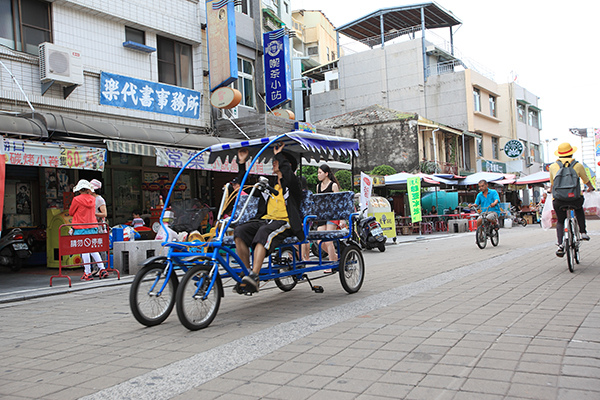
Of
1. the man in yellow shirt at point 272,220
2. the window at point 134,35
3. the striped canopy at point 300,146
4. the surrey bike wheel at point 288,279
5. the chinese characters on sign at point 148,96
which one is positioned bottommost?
the surrey bike wheel at point 288,279

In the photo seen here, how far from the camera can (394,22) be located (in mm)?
39500

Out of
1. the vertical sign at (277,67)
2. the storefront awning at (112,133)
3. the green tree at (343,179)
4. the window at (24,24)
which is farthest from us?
the green tree at (343,179)

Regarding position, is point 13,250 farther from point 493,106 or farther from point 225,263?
point 493,106

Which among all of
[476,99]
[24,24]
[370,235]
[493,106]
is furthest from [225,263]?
[493,106]

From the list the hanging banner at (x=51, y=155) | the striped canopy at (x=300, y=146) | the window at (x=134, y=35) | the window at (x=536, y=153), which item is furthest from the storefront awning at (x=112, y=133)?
the window at (x=536, y=153)

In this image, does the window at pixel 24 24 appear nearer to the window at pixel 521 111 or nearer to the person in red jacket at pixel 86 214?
the person in red jacket at pixel 86 214

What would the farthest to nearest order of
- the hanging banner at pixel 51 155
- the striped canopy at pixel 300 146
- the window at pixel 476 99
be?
the window at pixel 476 99 < the hanging banner at pixel 51 155 < the striped canopy at pixel 300 146

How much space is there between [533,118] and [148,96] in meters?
47.0

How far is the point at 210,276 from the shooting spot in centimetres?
507

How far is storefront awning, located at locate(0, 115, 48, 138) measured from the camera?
30.2 ft

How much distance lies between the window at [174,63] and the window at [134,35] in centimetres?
53

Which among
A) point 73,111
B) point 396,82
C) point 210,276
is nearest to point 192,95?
point 73,111

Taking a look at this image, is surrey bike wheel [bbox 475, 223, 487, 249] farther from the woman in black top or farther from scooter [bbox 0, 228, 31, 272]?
scooter [bbox 0, 228, 31, 272]

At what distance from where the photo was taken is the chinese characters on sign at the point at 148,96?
12.9 metres
